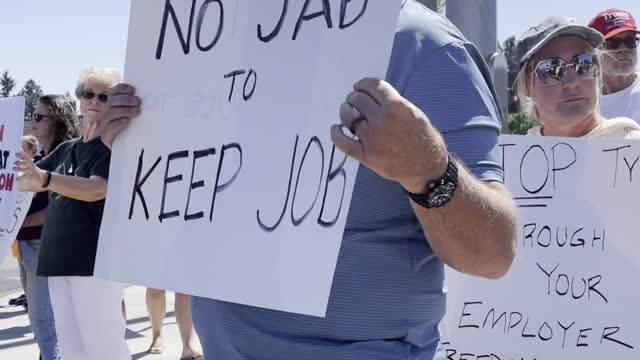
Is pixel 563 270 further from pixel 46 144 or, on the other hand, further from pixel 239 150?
pixel 46 144

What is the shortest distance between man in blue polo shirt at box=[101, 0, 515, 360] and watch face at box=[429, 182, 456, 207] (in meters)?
0.01

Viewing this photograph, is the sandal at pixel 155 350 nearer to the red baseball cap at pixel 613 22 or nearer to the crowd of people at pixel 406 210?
the red baseball cap at pixel 613 22

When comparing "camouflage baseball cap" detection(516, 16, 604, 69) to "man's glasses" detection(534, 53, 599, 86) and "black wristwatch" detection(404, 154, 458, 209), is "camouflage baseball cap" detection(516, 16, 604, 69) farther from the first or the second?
"black wristwatch" detection(404, 154, 458, 209)

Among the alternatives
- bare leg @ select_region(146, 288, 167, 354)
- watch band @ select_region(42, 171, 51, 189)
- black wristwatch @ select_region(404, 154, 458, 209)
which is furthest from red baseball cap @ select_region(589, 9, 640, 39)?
bare leg @ select_region(146, 288, 167, 354)

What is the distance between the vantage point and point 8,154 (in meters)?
4.03

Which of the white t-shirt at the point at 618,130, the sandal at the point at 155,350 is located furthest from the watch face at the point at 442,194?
the sandal at the point at 155,350

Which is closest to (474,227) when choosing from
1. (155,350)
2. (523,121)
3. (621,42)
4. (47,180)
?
(621,42)

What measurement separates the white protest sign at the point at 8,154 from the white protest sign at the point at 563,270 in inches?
85.8

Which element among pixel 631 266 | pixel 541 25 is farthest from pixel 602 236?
pixel 541 25

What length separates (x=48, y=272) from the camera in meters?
4.19

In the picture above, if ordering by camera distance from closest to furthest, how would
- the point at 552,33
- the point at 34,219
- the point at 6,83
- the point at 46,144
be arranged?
the point at 552,33 < the point at 46,144 < the point at 34,219 < the point at 6,83

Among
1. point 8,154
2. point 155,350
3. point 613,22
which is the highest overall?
point 613,22

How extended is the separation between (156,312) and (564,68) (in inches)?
159

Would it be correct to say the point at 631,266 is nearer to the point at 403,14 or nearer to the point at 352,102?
the point at 403,14
